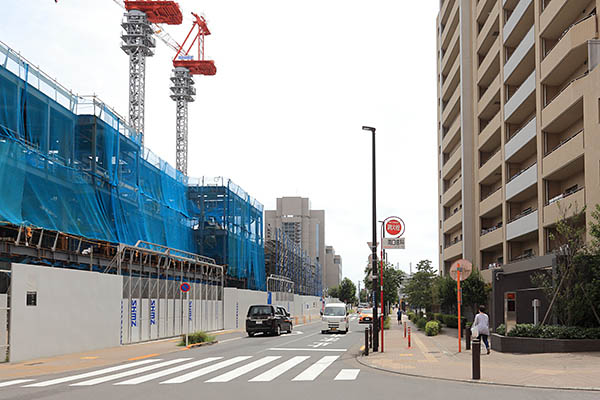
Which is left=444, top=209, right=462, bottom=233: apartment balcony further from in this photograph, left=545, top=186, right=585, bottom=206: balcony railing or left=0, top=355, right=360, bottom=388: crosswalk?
left=0, top=355, right=360, bottom=388: crosswalk

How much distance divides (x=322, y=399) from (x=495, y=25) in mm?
38960

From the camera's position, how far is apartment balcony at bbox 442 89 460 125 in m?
54.9

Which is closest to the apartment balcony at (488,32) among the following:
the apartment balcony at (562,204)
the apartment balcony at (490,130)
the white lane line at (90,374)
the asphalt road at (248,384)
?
the apartment balcony at (490,130)

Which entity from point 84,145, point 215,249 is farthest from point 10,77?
point 215,249

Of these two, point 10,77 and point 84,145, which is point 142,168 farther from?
point 10,77

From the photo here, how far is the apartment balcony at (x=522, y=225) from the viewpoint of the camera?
34.6 m

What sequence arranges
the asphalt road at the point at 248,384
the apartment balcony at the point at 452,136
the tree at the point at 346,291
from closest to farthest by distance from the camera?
1. the asphalt road at the point at 248,384
2. the apartment balcony at the point at 452,136
3. the tree at the point at 346,291

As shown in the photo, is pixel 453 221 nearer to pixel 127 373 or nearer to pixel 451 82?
pixel 451 82

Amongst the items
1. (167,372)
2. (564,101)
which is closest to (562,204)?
(564,101)

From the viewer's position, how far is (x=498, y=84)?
42875 millimetres

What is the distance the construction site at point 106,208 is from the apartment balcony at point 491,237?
18.8 metres

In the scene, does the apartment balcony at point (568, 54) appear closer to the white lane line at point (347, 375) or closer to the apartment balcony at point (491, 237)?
the apartment balcony at point (491, 237)

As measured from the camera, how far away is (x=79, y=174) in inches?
1174

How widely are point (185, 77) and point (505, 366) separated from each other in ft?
241
